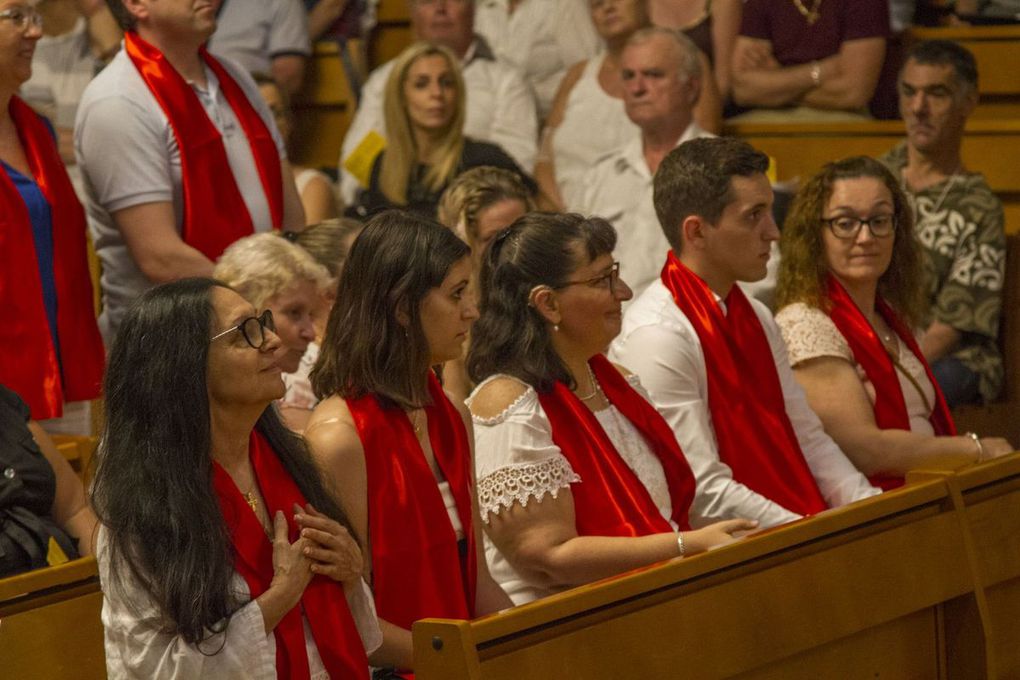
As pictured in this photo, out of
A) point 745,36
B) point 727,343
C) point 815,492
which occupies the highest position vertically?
point 745,36

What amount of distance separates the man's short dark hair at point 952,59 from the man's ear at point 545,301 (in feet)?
7.61

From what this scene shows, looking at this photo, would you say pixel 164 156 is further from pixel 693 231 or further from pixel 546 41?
pixel 546 41

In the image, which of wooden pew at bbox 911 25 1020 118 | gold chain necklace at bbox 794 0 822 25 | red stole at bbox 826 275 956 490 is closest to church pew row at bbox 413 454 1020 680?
red stole at bbox 826 275 956 490

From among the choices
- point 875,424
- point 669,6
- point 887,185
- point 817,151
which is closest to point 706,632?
point 875,424

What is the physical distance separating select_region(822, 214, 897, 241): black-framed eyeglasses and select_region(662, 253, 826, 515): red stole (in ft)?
1.19

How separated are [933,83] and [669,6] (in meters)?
1.19

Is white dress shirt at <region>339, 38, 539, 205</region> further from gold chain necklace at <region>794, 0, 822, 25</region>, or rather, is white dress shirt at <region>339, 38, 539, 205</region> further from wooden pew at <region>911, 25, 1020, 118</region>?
wooden pew at <region>911, 25, 1020, 118</region>

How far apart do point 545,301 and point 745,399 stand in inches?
26.6

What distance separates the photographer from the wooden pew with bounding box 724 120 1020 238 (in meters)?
5.16

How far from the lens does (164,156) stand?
360 centimetres

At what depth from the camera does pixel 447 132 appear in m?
5.11

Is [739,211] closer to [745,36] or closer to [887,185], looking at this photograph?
[887,185]

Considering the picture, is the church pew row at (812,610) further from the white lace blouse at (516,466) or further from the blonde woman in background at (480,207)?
the blonde woman in background at (480,207)

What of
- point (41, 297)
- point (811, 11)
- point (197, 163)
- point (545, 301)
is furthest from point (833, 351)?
point (811, 11)
